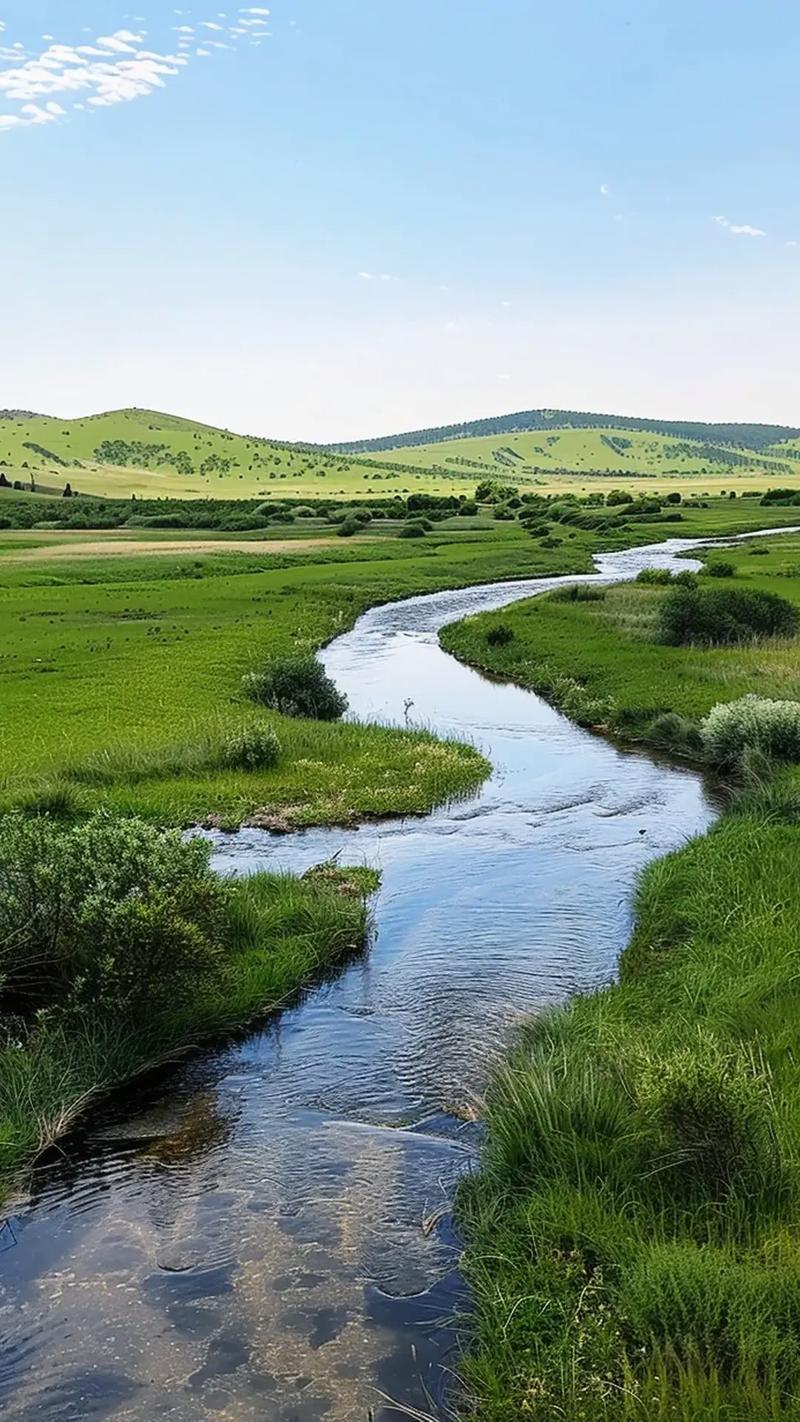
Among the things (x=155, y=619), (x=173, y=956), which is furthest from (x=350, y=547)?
(x=173, y=956)

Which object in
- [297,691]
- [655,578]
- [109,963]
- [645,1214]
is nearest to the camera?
[645,1214]

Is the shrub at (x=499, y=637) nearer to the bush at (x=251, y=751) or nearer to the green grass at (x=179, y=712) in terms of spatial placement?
the green grass at (x=179, y=712)

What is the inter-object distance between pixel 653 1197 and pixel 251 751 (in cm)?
1651

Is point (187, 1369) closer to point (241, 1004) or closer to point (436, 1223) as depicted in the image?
point (436, 1223)

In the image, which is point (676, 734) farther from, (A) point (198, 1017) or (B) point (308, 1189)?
(B) point (308, 1189)

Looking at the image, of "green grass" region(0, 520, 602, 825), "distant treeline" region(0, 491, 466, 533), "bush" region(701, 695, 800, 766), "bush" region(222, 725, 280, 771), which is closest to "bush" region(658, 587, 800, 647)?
"green grass" region(0, 520, 602, 825)

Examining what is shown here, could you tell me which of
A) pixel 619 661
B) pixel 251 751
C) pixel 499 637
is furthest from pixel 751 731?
pixel 499 637

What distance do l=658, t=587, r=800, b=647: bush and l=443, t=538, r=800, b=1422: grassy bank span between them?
2686 cm

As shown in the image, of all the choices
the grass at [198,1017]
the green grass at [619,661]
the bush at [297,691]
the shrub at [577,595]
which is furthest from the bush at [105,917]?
the shrub at [577,595]

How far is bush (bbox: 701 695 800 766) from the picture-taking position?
23859 mm

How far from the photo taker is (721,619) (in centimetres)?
4109

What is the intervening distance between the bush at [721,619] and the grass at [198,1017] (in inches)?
1030

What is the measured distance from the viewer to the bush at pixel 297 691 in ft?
99.5

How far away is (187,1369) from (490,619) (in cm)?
4223
